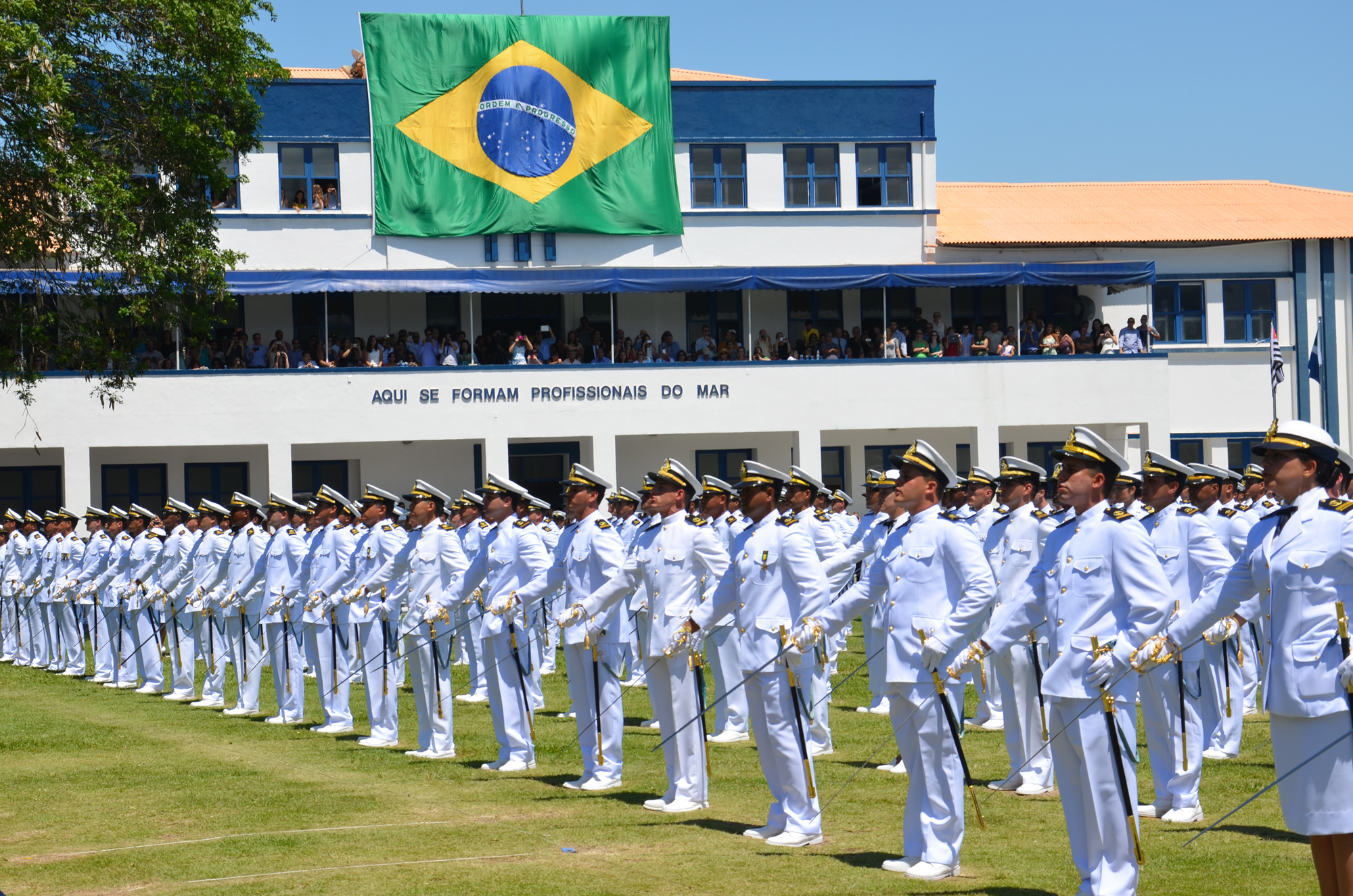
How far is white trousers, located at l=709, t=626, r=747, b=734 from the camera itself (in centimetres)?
1445

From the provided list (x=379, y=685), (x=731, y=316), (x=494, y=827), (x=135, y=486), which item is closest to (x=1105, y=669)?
(x=494, y=827)

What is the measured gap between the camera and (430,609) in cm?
1366

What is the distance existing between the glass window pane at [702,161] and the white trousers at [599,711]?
90.9ft

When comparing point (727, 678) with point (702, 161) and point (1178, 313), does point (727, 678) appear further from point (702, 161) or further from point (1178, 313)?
point (1178, 313)

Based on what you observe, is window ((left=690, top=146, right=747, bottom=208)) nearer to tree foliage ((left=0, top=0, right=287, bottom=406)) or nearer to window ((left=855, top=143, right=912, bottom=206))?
window ((left=855, top=143, right=912, bottom=206))

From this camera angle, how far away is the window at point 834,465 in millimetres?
39188

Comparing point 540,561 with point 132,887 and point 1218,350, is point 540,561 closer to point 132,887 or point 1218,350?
point 132,887

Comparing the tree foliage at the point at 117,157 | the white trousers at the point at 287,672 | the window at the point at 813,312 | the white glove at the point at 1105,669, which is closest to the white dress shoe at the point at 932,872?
the white glove at the point at 1105,669

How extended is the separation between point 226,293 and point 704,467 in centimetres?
2194

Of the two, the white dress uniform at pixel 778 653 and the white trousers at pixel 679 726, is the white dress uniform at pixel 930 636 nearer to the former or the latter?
the white dress uniform at pixel 778 653

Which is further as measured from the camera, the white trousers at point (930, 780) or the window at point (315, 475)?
the window at point (315, 475)

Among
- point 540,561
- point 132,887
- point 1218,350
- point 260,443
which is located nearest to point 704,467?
point 260,443

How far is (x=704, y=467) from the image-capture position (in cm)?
3894

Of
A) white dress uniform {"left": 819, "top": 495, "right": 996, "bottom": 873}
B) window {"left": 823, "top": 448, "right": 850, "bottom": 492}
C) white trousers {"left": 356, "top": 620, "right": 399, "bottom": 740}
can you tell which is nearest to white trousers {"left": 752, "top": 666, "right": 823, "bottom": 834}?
white dress uniform {"left": 819, "top": 495, "right": 996, "bottom": 873}
